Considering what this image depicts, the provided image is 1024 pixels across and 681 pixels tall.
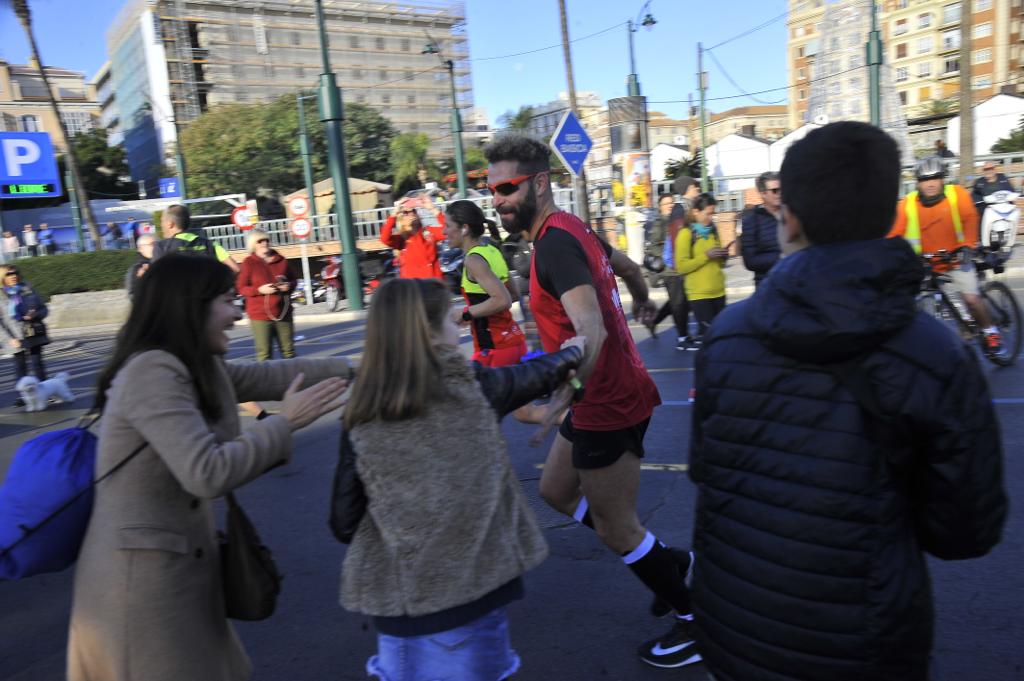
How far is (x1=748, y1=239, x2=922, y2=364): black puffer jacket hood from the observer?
1.45m

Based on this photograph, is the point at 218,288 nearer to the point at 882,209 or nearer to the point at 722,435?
the point at 722,435

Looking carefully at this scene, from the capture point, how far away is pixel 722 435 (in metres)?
1.69

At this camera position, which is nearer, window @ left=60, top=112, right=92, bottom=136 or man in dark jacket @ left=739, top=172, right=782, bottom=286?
man in dark jacket @ left=739, top=172, right=782, bottom=286

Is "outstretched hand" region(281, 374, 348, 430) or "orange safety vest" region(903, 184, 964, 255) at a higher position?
"orange safety vest" region(903, 184, 964, 255)

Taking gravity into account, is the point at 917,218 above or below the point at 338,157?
below

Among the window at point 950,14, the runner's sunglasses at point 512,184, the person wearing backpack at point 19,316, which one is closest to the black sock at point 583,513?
the runner's sunglasses at point 512,184

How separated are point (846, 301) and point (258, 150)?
63.2 metres

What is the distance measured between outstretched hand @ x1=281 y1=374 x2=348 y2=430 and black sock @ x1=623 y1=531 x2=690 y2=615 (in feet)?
4.37

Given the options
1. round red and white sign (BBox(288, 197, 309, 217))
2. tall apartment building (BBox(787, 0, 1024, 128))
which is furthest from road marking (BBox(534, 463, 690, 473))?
tall apartment building (BBox(787, 0, 1024, 128))

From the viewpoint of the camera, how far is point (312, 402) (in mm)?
2262

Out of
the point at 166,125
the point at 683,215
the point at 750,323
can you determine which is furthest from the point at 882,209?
the point at 166,125

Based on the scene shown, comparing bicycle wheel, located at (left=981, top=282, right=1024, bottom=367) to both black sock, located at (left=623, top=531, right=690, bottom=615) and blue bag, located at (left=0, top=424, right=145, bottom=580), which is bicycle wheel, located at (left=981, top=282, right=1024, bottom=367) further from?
blue bag, located at (left=0, top=424, right=145, bottom=580)

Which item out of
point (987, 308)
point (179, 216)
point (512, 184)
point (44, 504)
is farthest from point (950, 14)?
point (44, 504)

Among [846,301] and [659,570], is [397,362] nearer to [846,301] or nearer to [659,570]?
[846,301]
